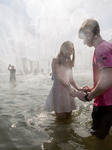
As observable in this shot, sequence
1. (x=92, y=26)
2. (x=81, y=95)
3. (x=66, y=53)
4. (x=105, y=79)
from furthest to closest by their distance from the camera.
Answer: (x=66, y=53), (x=81, y=95), (x=92, y=26), (x=105, y=79)

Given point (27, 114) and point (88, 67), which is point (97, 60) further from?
point (88, 67)

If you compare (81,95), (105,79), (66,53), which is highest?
(66,53)

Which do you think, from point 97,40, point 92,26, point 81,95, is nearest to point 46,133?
point 81,95

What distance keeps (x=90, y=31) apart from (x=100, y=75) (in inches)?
33.5

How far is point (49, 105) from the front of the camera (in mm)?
4723

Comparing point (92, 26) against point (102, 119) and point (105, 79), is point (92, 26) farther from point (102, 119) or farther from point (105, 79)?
point (102, 119)

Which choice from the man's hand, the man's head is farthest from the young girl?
the man's head

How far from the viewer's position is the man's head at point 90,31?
2.72m

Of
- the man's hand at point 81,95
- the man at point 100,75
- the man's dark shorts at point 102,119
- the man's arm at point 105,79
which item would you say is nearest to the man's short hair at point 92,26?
the man at point 100,75

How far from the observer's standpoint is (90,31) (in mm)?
2752

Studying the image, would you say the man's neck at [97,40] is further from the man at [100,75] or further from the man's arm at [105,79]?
the man's arm at [105,79]

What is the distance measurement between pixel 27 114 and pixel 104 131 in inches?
131

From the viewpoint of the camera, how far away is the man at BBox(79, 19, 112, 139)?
2.44 metres

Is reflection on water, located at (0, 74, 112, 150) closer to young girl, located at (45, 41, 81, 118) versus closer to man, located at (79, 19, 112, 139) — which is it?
young girl, located at (45, 41, 81, 118)
